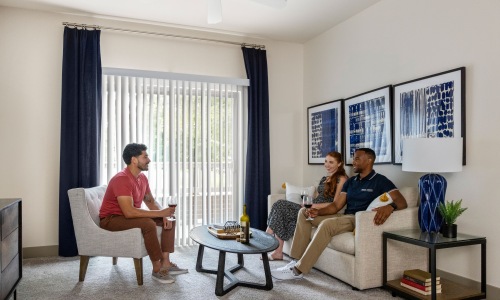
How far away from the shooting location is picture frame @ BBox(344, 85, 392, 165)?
396 centimetres

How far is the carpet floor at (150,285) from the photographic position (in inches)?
121

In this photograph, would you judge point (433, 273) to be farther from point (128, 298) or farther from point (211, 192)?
point (211, 192)

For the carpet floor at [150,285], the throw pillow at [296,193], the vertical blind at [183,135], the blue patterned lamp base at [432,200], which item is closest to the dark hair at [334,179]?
the throw pillow at [296,193]

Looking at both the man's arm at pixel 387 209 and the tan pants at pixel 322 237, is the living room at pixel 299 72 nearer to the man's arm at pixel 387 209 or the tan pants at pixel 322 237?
the man's arm at pixel 387 209

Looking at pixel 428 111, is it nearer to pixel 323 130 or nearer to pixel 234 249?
pixel 323 130

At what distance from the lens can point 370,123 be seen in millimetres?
4215

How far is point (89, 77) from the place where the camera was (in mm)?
4410

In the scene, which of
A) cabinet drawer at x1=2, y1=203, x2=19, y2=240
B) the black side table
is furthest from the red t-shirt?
the black side table

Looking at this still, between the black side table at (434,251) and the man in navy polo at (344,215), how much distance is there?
0.25m

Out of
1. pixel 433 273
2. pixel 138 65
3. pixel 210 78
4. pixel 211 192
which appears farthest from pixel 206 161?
pixel 433 273

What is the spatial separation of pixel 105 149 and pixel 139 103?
2.32 ft

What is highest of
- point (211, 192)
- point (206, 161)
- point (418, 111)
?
point (418, 111)

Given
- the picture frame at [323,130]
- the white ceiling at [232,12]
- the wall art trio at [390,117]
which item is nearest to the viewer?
the wall art trio at [390,117]

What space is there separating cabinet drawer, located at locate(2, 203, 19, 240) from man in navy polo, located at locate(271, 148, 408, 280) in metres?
2.18
